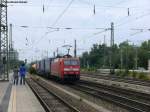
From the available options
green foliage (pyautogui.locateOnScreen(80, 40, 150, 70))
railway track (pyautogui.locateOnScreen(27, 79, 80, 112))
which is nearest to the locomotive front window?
railway track (pyautogui.locateOnScreen(27, 79, 80, 112))

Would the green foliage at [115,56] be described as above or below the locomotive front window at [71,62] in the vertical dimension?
above

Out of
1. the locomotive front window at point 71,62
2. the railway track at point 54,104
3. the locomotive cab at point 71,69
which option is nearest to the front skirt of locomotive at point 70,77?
the locomotive cab at point 71,69

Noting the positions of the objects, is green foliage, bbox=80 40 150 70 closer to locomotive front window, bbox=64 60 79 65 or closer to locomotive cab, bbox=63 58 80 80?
locomotive front window, bbox=64 60 79 65

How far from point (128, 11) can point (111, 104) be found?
2081 cm

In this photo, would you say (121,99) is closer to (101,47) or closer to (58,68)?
(58,68)

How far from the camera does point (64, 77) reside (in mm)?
44812

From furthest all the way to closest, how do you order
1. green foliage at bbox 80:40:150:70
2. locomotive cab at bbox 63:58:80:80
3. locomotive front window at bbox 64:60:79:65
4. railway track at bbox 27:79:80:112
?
green foliage at bbox 80:40:150:70 → locomotive front window at bbox 64:60:79:65 → locomotive cab at bbox 63:58:80:80 → railway track at bbox 27:79:80:112

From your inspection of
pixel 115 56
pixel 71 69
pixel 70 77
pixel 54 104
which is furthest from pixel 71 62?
pixel 115 56

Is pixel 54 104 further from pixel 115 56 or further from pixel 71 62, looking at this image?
pixel 115 56

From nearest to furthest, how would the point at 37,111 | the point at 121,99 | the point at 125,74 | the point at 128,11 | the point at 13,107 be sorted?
the point at 37,111 → the point at 13,107 → the point at 121,99 → the point at 128,11 → the point at 125,74

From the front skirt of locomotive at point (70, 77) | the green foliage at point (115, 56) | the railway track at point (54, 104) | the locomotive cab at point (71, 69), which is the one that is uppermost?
the green foliage at point (115, 56)

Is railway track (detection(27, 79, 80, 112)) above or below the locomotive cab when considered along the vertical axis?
below

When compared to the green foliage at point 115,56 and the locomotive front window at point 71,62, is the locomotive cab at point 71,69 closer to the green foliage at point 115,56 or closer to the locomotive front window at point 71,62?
the locomotive front window at point 71,62

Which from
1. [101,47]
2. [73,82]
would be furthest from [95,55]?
[73,82]
